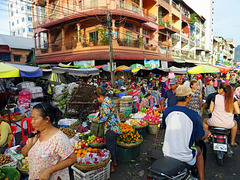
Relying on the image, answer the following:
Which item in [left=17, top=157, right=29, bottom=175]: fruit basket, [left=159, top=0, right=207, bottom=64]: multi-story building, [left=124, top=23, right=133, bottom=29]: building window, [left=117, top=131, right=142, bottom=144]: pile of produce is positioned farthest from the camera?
[left=159, top=0, right=207, bottom=64]: multi-story building

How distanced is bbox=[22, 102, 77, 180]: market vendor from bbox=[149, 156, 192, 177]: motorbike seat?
1133mm

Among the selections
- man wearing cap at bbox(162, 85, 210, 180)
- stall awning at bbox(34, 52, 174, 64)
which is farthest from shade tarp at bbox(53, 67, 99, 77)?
man wearing cap at bbox(162, 85, 210, 180)

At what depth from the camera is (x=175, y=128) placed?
98.5 inches

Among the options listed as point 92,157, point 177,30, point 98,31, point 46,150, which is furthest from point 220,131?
point 177,30

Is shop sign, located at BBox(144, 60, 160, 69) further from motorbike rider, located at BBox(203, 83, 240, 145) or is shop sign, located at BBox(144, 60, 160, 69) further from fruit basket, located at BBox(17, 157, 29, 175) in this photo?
fruit basket, located at BBox(17, 157, 29, 175)

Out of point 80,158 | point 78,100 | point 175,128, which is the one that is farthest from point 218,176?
point 78,100

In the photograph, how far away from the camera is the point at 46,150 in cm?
189

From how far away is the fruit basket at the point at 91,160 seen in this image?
3482 millimetres

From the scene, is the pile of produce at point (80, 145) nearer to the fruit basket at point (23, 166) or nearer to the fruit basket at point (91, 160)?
the fruit basket at point (91, 160)

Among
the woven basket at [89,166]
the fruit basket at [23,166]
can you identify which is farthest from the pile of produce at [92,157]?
the fruit basket at [23,166]

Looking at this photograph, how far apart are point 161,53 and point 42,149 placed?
25939 mm

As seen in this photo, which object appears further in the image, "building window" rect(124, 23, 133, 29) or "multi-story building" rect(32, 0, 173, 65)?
"building window" rect(124, 23, 133, 29)

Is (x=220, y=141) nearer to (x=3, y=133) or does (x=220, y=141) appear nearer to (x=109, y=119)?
(x=109, y=119)

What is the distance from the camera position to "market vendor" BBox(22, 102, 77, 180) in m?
1.89
